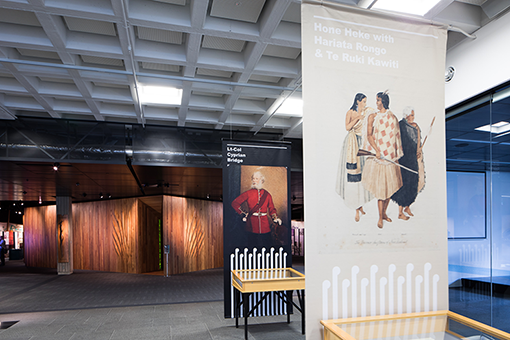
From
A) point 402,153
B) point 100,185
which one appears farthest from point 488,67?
point 100,185

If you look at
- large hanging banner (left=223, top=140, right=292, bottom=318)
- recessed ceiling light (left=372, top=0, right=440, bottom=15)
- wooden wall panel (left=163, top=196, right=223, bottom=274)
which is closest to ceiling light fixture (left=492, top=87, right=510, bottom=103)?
recessed ceiling light (left=372, top=0, right=440, bottom=15)

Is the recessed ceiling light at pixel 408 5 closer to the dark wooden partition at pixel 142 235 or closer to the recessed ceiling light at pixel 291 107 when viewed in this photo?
the recessed ceiling light at pixel 291 107

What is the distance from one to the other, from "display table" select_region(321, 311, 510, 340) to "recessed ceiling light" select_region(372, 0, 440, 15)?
3106 millimetres

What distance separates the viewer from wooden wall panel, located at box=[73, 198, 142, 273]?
1432 centimetres

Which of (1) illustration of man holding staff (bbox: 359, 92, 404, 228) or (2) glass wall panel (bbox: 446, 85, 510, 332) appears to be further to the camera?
(2) glass wall panel (bbox: 446, 85, 510, 332)

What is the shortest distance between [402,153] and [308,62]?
90cm

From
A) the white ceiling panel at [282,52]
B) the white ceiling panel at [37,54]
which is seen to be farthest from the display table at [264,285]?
the white ceiling panel at [37,54]

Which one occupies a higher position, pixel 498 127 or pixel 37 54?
pixel 37 54

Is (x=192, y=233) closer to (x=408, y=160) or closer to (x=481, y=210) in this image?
(x=481, y=210)

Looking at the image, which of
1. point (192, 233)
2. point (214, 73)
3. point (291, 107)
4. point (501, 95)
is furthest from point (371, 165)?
point (192, 233)
